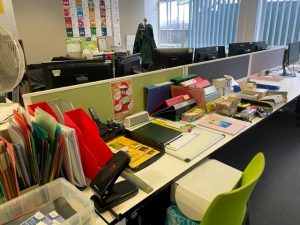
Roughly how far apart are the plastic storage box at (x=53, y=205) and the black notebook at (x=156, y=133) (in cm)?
56

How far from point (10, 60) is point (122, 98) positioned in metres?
0.73

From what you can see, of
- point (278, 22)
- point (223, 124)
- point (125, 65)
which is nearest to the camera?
point (223, 124)

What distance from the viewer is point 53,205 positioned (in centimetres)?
89

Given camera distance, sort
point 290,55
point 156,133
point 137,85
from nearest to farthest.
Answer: point 156,133 < point 137,85 < point 290,55

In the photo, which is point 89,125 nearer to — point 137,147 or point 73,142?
point 73,142

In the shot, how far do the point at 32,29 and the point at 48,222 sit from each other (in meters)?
4.21

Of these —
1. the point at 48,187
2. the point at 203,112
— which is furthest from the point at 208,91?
the point at 48,187

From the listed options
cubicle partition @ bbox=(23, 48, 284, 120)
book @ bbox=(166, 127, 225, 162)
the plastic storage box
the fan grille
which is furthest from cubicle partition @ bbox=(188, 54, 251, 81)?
the plastic storage box

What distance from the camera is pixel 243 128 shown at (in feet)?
5.08

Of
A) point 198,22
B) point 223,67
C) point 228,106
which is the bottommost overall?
point 228,106

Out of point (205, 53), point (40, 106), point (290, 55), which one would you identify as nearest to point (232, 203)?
point (40, 106)

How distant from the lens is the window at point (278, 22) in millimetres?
3732

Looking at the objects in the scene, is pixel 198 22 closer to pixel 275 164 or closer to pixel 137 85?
pixel 275 164

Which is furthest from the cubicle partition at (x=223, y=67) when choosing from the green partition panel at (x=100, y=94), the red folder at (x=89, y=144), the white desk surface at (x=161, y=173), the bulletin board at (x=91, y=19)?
the bulletin board at (x=91, y=19)
